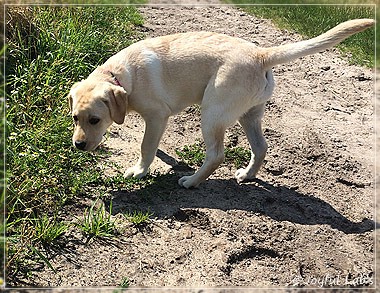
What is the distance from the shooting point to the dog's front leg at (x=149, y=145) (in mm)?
4887

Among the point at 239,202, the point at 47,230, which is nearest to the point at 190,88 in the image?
the point at 239,202

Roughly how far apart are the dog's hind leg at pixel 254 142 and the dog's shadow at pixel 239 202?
0.34 ft

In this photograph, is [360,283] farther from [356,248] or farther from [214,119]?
[214,119]

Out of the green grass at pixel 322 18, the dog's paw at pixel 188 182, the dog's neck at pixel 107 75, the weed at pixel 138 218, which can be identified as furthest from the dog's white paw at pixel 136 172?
the green grass at pixel 322 18

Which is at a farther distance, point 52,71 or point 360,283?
point 52,71

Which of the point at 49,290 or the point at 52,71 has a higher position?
the point at 52,71

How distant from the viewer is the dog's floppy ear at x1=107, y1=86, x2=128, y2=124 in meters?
4.61

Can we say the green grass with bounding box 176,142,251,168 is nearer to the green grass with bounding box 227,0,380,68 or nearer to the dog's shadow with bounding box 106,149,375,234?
the dog's shadow with bounding box 106,149,375,234

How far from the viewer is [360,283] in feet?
12.9

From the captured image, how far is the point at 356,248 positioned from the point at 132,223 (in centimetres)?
165

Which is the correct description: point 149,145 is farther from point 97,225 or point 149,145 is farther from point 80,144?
point 97,225

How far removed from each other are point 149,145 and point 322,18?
160 inches

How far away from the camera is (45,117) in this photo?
5.19m

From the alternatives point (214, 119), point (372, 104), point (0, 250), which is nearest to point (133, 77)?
point (214, 119)
